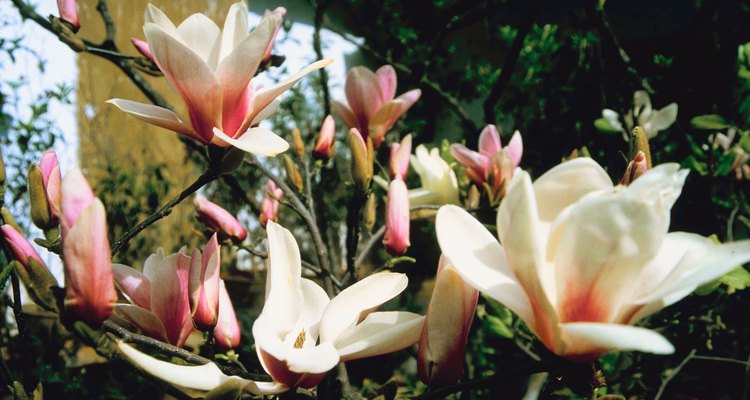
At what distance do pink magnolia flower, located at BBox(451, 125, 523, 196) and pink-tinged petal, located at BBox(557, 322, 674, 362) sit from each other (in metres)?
0.55

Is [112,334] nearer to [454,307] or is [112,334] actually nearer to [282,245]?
[282,245]

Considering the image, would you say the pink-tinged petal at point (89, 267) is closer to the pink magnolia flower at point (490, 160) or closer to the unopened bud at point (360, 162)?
the unopened bud at point (360, 162)

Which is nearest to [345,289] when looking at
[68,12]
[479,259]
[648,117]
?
[479,259]

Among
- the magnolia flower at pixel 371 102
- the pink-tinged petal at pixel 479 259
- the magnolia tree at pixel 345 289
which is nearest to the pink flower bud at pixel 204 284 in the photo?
the magnolia tree at pixel 345 289

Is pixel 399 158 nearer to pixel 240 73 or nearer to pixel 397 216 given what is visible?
pixel 397 216

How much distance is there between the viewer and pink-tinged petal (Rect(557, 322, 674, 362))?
33 cm

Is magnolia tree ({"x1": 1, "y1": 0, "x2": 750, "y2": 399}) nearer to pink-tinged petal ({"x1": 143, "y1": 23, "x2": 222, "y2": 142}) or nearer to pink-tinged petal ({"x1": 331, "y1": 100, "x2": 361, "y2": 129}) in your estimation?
pink-tinged petal ({"x1": 143, "y1": 23, "x2": 222, "y2": 142})

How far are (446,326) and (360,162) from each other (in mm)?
311

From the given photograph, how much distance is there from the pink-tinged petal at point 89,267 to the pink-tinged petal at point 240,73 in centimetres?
19

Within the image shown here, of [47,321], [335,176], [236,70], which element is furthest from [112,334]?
[47,321]

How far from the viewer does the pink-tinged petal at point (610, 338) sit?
33 cm

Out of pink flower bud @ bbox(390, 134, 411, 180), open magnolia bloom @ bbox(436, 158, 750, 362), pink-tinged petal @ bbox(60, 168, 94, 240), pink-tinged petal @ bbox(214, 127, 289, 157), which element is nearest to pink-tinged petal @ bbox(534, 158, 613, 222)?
open magnolia bloom @ bbox(436, 158, 750, 362)

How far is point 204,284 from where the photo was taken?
0.52 metres

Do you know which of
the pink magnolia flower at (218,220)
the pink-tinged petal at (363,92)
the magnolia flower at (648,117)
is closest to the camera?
the pink magnolia flower at (218,220)
